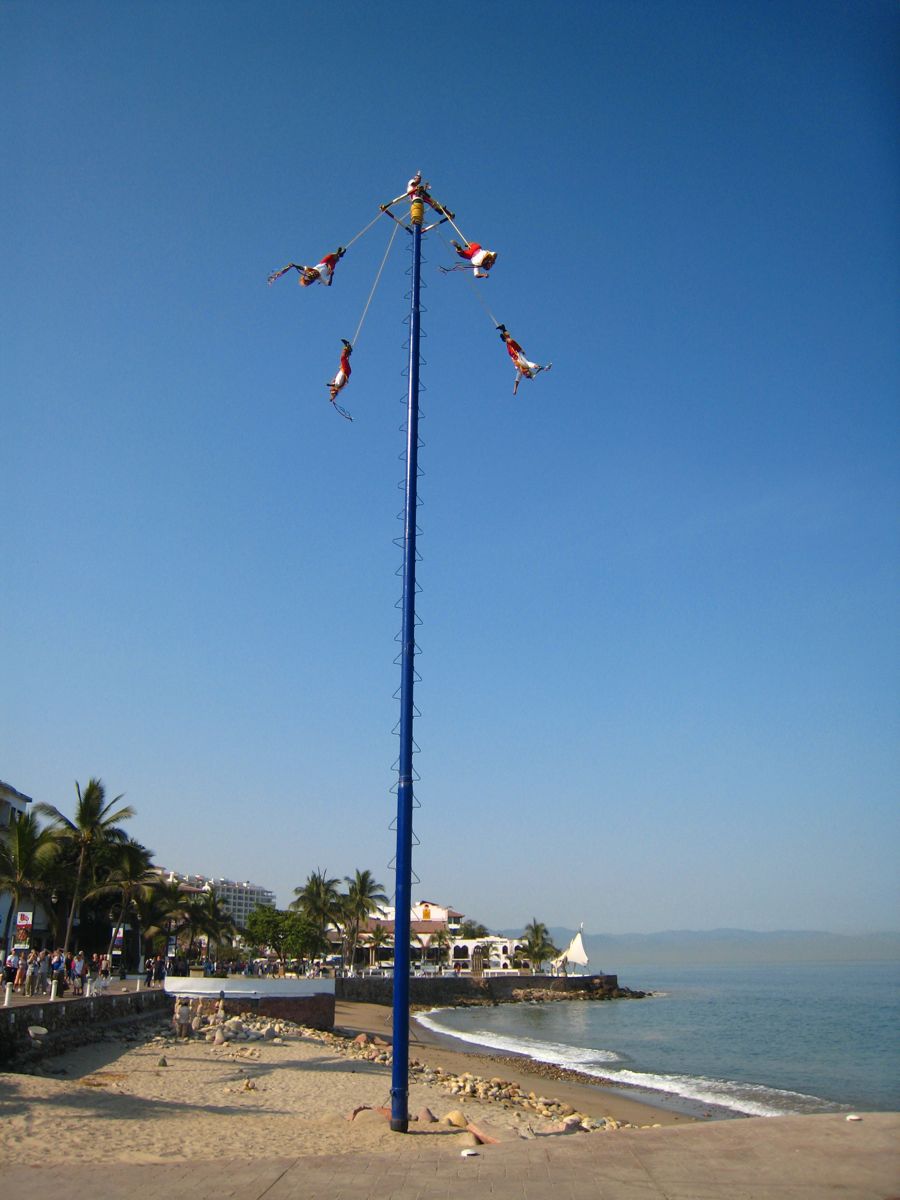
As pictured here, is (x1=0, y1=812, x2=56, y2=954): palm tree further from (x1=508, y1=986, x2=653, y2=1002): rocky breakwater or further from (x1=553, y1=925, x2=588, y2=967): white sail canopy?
(x1=553, y1=925, x2=588, y2=967): white sail canopy

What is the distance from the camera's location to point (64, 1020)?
74.9 ft

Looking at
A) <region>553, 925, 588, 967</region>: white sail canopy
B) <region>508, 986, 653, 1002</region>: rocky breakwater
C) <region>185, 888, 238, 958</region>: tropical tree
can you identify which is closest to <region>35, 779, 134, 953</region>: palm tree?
<region>185, 888, 238, 958</region>: tropical tree

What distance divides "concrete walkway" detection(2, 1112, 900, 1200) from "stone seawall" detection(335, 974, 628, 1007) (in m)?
58.9

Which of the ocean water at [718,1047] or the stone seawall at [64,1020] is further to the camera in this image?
the ocean water at [718,1047]

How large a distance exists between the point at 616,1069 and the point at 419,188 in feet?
117

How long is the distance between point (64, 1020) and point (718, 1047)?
120 feet

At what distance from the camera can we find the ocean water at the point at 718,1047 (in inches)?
1210

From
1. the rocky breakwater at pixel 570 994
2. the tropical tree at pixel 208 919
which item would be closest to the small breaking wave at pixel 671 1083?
the tropical tree at pixel 208 919

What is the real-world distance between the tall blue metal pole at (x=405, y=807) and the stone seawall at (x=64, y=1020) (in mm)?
10845

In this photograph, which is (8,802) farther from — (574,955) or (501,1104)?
(574,955)

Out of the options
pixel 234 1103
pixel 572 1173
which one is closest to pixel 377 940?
pixel 234 1103

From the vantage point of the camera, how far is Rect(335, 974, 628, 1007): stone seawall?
67688mm

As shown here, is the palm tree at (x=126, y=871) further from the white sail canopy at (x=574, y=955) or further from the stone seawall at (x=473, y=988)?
the white sail canopy at (x=574, y=955)

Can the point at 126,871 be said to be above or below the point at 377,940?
above
